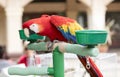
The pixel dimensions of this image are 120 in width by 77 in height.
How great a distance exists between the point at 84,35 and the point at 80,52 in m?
0.09

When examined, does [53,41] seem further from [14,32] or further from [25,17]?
[25,17]

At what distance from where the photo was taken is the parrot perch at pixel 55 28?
228 centimetres

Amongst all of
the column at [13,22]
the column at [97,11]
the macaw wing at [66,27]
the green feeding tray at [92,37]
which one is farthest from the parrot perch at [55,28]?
the column at [97,11]

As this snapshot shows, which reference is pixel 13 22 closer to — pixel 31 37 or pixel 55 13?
pixel 55 13

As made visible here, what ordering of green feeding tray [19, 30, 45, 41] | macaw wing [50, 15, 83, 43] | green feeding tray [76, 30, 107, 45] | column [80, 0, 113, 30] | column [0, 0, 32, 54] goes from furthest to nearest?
column [80, 0, 113, 30], column [0, 0, 32, 54], green feeding tray [19, 30, 45, 41], macaw wing [50, 15, 83, 43], green feeding tray [76, 30, 107, 45]

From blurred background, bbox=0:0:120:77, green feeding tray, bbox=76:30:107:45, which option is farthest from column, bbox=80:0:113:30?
green feeding tray, bbox=76:30:107:45

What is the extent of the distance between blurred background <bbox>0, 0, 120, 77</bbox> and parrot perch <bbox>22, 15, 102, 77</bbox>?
11.2 m

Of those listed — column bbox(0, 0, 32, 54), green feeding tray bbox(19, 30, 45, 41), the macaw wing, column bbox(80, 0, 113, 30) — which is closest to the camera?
the macaw wing

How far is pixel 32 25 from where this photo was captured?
92.0 inches

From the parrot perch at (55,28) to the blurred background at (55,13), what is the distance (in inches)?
441

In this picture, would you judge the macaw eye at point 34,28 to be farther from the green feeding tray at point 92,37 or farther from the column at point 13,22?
the column at point 13,22

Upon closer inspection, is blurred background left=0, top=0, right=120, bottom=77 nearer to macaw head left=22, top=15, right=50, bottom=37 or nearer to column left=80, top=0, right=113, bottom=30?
column left=80, top=0, right=113, bottom=30

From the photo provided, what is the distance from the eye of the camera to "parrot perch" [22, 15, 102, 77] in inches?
89.6

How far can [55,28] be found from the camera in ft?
7.64
